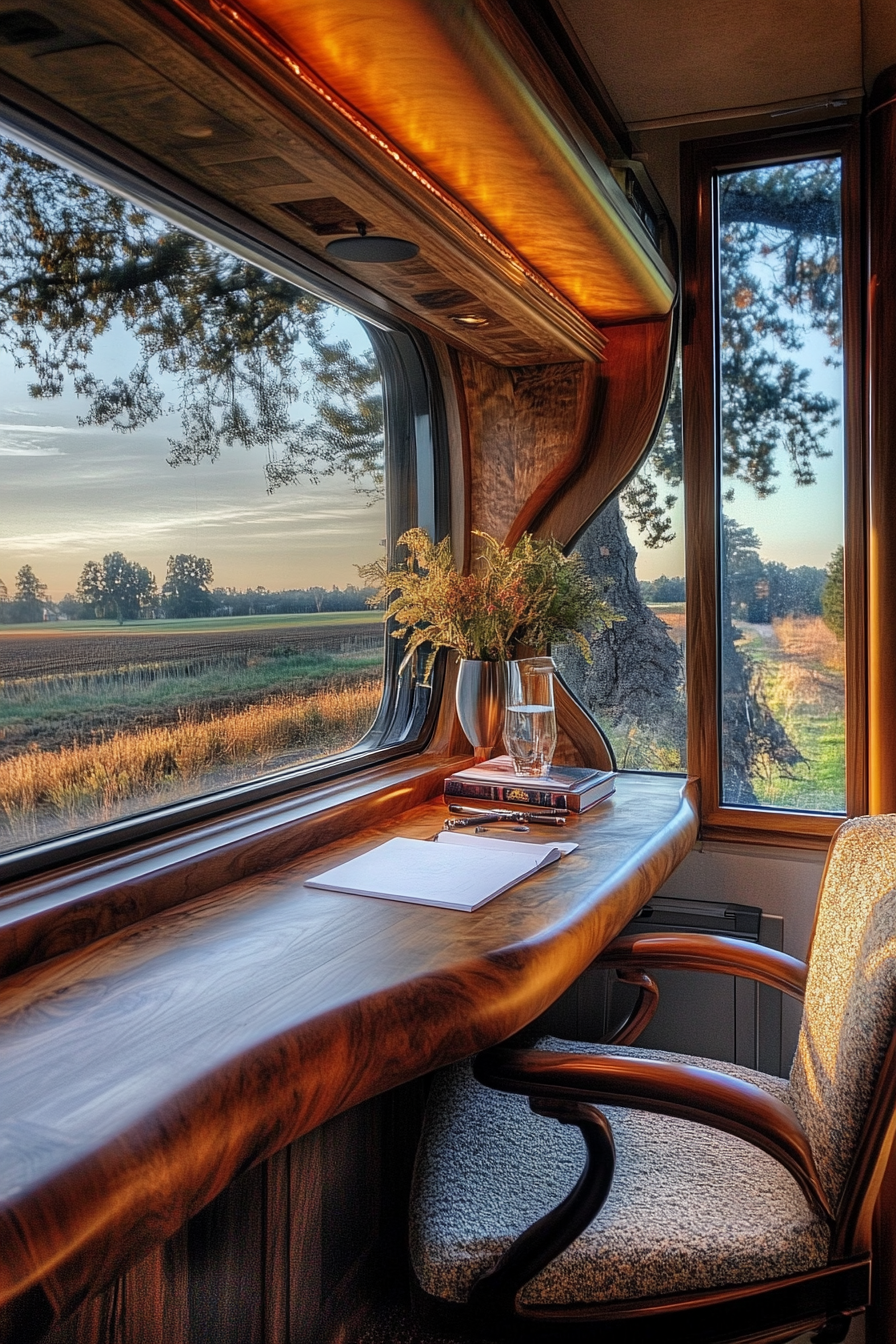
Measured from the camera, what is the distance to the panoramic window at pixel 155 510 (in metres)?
1.36

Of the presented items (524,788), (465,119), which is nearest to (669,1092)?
(524,788)

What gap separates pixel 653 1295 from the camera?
1.23 metres

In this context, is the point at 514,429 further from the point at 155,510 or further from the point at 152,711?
the point at 152,711

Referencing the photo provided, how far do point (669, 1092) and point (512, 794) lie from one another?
39.0 inches

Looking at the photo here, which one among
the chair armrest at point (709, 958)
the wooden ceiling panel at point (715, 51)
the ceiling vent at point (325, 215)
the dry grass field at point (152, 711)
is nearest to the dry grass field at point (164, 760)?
the dry grass field at point (152, 711)

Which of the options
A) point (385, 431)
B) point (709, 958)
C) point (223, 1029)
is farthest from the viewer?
point (385, 431)

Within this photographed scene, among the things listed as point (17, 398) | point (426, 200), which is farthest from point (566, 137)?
point (17, 398)

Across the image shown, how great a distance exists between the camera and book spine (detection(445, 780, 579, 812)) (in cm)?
212

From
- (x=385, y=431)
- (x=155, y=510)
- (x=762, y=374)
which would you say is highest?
(x=762, y=374)

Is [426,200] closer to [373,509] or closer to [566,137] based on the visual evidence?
[566,137]

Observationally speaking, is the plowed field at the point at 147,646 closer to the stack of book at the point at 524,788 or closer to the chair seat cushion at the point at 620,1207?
the stack of book at the point at 524,788

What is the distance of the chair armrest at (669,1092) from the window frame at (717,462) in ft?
4.20

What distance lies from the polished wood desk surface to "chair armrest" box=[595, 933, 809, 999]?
0.07m

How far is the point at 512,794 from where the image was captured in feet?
7.03
